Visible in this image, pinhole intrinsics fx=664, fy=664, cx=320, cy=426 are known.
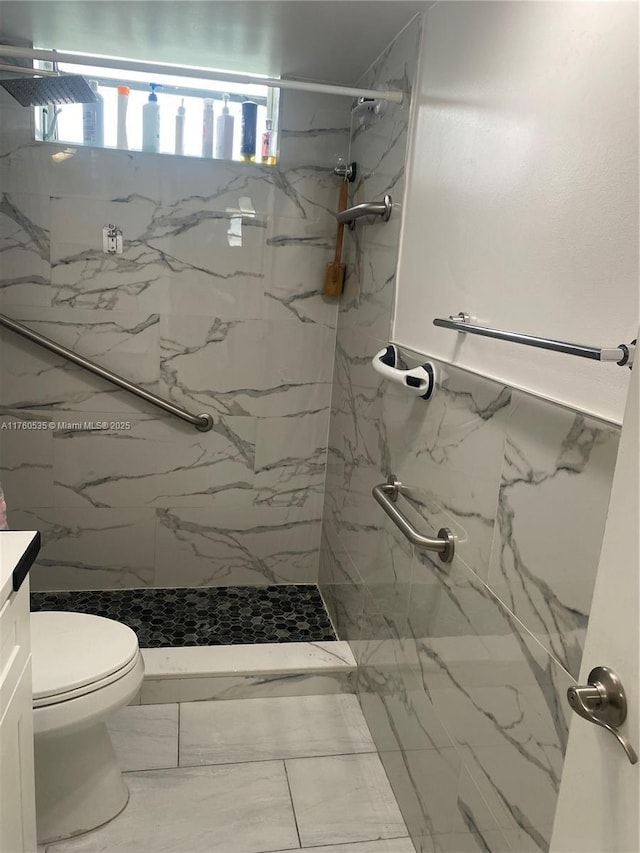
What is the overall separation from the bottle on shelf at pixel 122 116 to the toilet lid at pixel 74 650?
1689mm

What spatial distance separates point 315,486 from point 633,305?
2.05 metres

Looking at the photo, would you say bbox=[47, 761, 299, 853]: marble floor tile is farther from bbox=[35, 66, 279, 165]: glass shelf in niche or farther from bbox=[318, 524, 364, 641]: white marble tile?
→ bbox=[35, 66, 279, 165]: glass shelf in niche

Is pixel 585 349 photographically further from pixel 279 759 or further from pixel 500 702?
pixel 279 759

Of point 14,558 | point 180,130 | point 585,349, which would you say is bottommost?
point 14,558

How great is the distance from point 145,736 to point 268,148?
7.00ft

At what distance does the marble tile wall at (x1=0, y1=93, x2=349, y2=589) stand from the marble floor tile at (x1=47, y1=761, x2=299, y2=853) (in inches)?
41.3

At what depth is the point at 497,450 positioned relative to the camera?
1.35m

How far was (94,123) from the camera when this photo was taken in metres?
2.45

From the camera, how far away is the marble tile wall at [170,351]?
248cm

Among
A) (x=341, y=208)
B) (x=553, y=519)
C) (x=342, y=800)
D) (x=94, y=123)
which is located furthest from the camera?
(x=341, y=208)

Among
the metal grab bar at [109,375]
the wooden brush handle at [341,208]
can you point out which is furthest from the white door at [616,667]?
the metal grab bar at [109,375]

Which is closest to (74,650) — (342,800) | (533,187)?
(342,800)

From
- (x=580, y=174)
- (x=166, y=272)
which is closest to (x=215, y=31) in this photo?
(x=166, y=272)

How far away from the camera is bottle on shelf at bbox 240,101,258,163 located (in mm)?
2520
